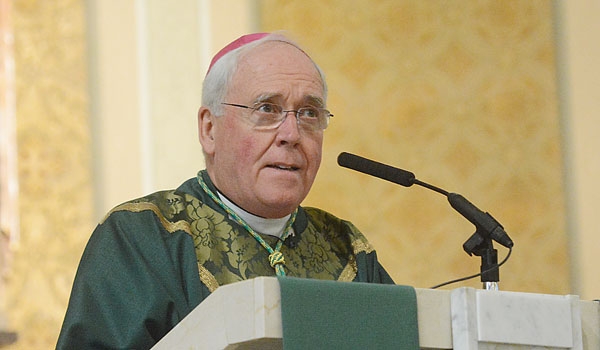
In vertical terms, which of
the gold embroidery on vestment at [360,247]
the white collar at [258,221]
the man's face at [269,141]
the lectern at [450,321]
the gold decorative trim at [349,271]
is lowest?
the lectern at [450,321]

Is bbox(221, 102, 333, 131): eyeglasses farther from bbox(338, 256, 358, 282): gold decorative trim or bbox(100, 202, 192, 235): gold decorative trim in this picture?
bbox(338, 256, 358, 282): gold decorative trim

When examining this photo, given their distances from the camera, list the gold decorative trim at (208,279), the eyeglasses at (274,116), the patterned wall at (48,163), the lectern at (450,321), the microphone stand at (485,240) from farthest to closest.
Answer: the patterned wall at (48,163) → the eyeglasses at (274,116) → the gold decorative trim at (208,279) → the microphone stand at (485,240) → the lectern at (450,321)

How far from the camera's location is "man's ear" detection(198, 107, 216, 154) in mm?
3826

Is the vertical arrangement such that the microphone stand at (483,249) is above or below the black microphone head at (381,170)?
below

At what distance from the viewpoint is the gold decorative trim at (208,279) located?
11.3ft

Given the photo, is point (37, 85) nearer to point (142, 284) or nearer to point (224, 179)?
point (224, 179)

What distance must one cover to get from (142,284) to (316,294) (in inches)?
40.8

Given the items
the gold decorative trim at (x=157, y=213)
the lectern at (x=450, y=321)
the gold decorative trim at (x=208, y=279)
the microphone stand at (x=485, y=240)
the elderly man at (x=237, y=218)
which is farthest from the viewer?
the gold decorative trim at (x=157, y=213)

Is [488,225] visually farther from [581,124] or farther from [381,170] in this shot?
[581,124]

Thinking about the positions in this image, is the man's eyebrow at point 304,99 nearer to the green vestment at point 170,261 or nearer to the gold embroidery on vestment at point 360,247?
the green vestment at point 170,261

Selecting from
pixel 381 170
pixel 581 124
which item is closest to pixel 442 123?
pixel 581 124

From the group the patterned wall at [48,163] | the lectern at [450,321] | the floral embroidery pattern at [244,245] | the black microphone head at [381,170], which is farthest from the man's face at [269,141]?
the patterned wall at [48,163]

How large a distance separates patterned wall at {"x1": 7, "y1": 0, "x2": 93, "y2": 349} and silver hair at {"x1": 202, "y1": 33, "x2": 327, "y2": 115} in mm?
2307

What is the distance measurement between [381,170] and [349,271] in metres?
0.72
